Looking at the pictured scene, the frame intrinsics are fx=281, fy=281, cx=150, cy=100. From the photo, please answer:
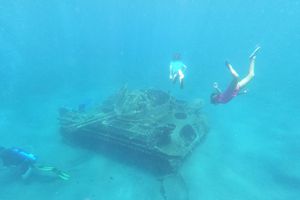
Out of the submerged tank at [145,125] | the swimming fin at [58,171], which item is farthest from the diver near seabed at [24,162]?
the submerged tank at [145,125]

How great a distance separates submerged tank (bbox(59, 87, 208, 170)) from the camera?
1130 cm

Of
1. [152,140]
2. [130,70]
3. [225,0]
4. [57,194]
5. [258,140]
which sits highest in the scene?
[225,0]

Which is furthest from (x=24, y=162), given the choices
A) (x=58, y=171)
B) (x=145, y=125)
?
(x=145, y=125)

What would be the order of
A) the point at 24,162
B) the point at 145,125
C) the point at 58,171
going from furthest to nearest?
the point at 145,125, the point at 24,162, the point at 58,171

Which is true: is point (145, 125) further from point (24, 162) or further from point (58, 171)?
point (24, 162)

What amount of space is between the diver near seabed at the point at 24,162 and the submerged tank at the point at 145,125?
2.03m

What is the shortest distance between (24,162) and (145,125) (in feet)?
17.5

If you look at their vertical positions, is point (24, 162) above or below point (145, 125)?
below

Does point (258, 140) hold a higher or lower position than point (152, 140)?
higher

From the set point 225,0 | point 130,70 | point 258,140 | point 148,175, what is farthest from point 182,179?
point 225,0

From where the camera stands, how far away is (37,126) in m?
17.2

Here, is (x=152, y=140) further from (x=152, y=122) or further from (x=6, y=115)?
(x=6, y=115)

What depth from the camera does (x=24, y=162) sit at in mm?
11867

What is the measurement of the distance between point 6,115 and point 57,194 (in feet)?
36.4
